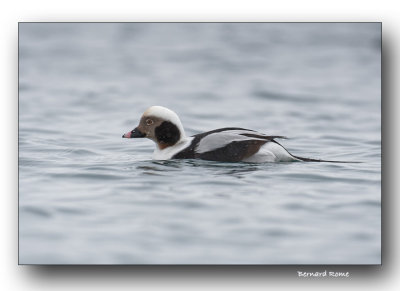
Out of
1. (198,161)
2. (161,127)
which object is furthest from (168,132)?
(198,161)

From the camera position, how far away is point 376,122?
1004 centimetres

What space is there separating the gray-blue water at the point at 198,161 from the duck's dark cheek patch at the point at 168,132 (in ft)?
0.86

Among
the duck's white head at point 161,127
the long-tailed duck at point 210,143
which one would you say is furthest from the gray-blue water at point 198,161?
the duck's white head at point 161,127

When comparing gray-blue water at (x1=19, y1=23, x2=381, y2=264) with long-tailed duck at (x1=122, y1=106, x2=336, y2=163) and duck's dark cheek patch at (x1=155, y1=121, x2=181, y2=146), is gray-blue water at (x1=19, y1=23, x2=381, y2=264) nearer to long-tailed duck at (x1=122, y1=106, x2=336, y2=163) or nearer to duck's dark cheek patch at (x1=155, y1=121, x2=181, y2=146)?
long-tailed duck at (x1=122, y1=106, x2=336, y2=163)

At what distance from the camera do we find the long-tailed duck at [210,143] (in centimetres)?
796

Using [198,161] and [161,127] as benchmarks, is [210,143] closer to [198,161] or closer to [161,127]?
[198,161]

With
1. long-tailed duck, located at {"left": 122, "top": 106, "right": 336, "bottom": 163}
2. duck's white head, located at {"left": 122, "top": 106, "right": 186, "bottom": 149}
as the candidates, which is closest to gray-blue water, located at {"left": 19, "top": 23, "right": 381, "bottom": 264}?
long-tailed duck, located at {"left": 122, "top": 106, "right": 336, "bottom": 163}

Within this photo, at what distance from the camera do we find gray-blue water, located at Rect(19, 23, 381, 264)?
6500 mm

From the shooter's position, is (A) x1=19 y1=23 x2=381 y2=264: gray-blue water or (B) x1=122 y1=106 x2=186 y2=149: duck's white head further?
(B) x1=122 y1=106 x2=186 y2=149: duck's white head

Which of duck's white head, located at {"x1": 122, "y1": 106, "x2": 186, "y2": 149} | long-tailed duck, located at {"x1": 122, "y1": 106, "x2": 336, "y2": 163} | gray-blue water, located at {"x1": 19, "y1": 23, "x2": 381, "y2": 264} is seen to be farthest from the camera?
duck's white head, located at {"x1": 122, "y1": 106, "x2": 186, "y2": 149}

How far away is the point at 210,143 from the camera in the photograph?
799 cm

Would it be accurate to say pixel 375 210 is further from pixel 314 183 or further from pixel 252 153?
pixel 252 153

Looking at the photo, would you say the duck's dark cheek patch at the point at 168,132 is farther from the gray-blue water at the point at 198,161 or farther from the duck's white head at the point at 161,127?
the gray-blue water at the point at 198,161

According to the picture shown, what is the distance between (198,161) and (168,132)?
508mm
